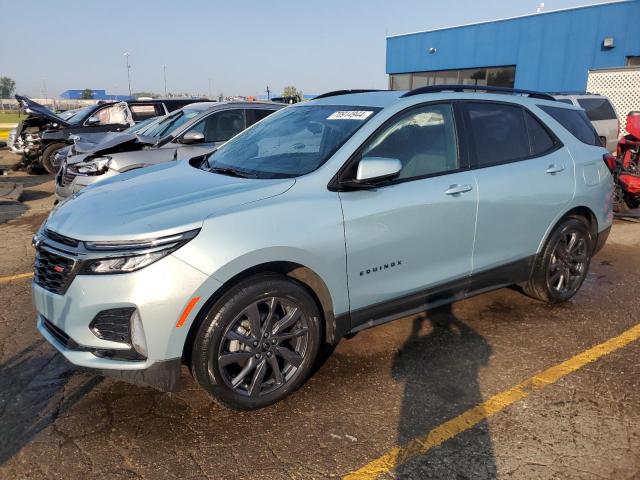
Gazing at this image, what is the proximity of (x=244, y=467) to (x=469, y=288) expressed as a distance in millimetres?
2105

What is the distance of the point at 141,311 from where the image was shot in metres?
2.51

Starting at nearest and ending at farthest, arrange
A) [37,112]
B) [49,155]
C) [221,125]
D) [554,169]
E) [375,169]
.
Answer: [375,169], [554,169], [221,125], [37,112], [49,155]

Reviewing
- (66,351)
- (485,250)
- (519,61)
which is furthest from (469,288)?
(519,61)

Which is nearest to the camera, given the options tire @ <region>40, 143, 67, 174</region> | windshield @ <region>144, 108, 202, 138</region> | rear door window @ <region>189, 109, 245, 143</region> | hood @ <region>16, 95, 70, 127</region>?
rear door window @ <region>189, 109, 245, 143</region>

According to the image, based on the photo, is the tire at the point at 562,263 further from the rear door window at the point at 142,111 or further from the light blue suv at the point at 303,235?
the rear door window at the point at 142,111

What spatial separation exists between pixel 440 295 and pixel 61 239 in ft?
7.99

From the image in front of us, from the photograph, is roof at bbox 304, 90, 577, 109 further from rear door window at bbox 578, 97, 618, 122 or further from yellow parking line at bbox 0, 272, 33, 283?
rear door window at bbox 578, 97, 618, 122

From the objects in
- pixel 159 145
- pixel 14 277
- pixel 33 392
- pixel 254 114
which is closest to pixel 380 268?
pixel 33 392

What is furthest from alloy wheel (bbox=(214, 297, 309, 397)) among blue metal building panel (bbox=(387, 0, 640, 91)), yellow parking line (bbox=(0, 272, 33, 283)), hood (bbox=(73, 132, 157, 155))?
blue metal building panel (bbox=(387, 0, 640, 91))

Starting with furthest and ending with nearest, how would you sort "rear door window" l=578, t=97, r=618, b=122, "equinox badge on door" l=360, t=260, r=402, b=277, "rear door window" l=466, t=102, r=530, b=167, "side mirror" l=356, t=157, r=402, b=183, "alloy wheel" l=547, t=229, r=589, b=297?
"rear door window" l=578, t=97, r=618, b=122
"alloy wheel" l=547, t=229, r=589, b=297
"rear door window" l=466, t=102, r=530, b=167
"equinox badge on door" l=360, t=260, r=402, b=277
"side mirror" l=356, t=157, r=402, b=183

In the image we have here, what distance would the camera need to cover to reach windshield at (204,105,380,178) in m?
3.31

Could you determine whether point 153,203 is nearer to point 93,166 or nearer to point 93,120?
point 93,166

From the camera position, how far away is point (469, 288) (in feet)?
12.5

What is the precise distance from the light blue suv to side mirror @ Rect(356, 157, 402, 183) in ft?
0.03
